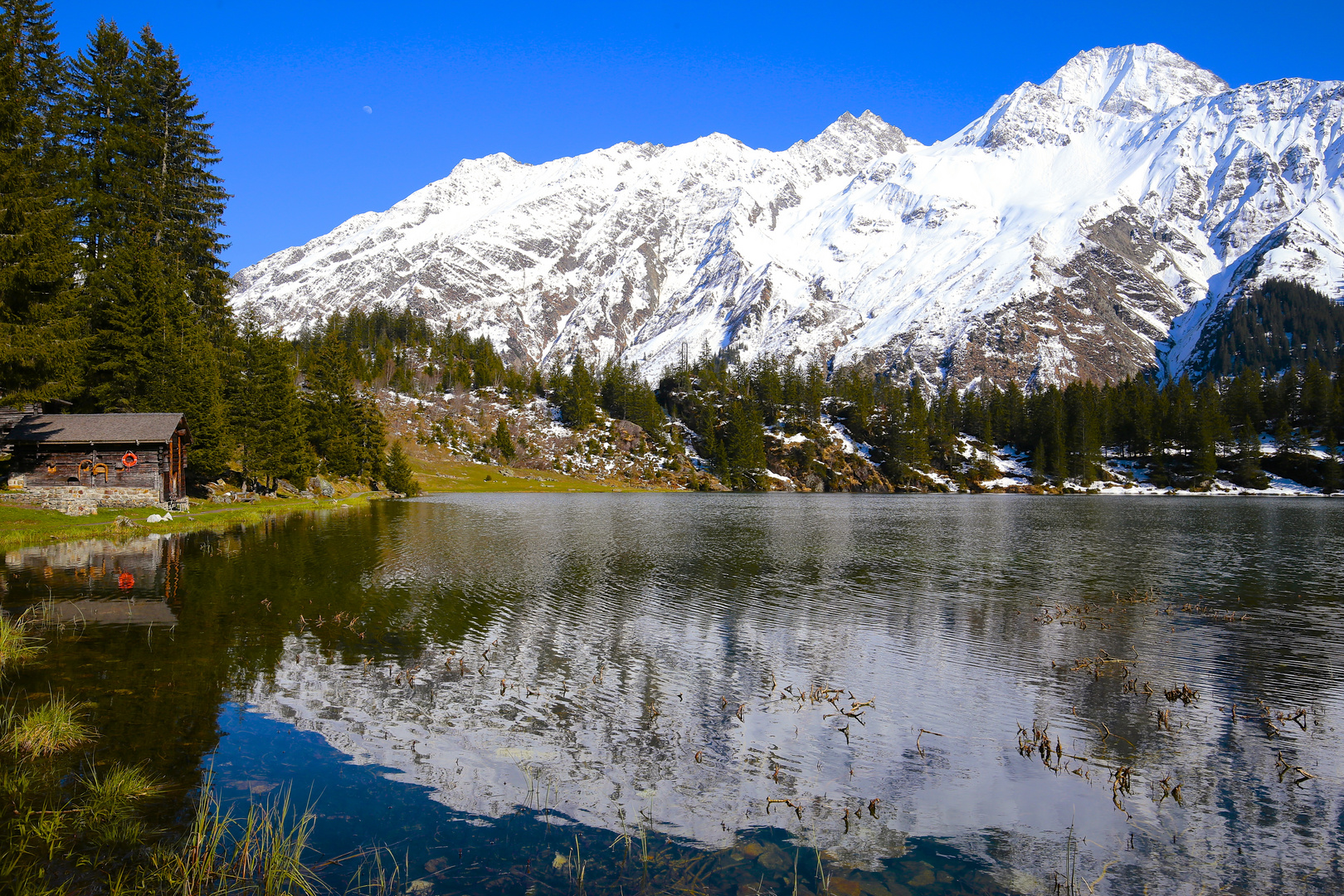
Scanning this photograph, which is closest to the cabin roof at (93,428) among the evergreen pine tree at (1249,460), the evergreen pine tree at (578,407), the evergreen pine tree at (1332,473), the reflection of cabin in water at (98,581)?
the reflection of cabin in water at (98,581)

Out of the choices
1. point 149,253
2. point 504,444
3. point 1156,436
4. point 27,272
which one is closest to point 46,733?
point 27,272

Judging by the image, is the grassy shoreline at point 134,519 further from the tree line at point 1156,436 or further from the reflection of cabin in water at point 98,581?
the tree line at point 1156,436

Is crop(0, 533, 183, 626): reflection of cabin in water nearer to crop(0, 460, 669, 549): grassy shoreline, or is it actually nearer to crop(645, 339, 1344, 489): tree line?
crop(0, 460, 669, 549): grassy shoreline

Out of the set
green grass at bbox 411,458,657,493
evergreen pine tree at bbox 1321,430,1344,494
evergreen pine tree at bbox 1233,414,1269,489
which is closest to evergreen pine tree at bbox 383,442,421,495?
green grass at bbox 411,458,657,493

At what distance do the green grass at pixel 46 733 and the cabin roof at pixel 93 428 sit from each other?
1837 inches

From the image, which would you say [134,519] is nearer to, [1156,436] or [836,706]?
[836,706]

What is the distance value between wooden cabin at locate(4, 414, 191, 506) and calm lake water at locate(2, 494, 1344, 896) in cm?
1909

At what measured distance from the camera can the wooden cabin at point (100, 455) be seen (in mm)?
48656

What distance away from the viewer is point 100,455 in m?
50.8

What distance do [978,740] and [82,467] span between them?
60.8 metres

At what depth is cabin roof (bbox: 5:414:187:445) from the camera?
48.0 meters

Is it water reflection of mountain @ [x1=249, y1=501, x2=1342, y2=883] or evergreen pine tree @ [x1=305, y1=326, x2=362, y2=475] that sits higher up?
evergreen pine tree @ [x1=305, y1=326, x2=362, y2=475]

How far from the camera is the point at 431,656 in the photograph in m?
19.6

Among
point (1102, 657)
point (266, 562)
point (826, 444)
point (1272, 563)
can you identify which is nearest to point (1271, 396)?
point (826, 444)
